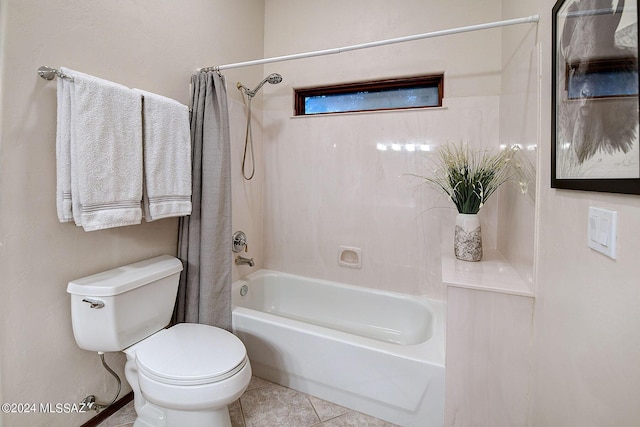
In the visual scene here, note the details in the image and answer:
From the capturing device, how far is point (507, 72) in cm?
159

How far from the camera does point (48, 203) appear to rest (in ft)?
3.64

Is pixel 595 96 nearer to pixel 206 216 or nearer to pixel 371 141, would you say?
pixel 371 141

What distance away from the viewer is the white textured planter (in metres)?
1.51

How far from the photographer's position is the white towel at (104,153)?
1.07m

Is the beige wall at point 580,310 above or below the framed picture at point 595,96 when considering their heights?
below

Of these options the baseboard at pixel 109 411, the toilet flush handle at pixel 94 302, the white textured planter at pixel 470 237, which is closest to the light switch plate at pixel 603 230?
the white textured planter at pixel 470 237

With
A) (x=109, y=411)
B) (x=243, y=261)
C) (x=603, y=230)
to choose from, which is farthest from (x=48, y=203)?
(x=603, y=230)

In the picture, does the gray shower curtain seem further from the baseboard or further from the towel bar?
the towel bar

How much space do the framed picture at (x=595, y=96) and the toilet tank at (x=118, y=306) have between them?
1.69 metres

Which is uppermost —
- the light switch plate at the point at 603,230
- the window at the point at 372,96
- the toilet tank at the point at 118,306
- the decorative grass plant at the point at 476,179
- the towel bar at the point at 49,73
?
the window at the point at 372,96

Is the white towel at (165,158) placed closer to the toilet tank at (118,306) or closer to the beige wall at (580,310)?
the toilet tank at (118,306)

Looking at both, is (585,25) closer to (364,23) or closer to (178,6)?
(364,23)

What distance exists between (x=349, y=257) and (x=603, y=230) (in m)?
1.59

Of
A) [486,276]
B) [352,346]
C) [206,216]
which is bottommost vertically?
[352,346]
